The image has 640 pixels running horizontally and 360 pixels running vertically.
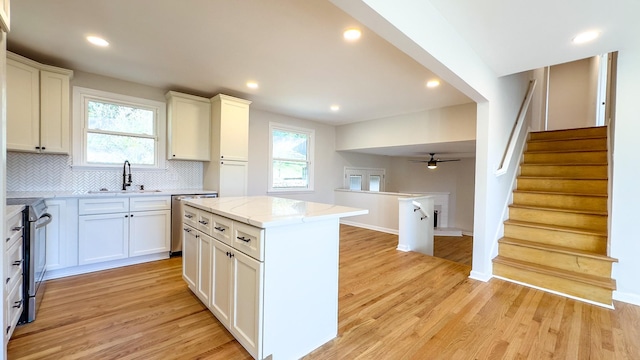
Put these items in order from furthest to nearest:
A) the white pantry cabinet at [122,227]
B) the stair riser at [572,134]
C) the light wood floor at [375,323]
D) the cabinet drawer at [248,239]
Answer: the stair riser at [572,134], the white pantry cabinet at [122,227], the light wood floor at [375,323], the cabinet drawer at [248,239]

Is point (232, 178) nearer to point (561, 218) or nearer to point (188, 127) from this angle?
point (188, 127)

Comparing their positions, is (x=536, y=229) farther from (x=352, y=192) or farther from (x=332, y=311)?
(x=352, y=192)

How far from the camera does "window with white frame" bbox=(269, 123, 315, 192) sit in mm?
5160

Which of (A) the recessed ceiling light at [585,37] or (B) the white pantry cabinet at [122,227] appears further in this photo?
(B) the white pantry cabinet at [122,227]

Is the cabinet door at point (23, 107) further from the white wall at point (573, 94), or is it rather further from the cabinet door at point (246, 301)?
the white wall at point (573, 94)

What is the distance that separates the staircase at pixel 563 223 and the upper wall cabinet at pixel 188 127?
4.15 m

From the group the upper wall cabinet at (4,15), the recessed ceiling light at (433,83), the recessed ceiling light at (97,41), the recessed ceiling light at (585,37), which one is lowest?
the upper wall cabinet at (4,15)

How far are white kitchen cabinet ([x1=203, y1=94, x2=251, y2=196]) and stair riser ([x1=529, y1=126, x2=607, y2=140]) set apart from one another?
4.72 metres

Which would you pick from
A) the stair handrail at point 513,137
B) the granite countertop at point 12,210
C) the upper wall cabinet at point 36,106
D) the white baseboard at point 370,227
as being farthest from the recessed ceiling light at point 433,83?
the upper wall cabinet at point 36,106

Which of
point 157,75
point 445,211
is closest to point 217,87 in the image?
point 157,75

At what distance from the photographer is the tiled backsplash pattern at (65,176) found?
2.85m

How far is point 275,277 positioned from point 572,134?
498cm

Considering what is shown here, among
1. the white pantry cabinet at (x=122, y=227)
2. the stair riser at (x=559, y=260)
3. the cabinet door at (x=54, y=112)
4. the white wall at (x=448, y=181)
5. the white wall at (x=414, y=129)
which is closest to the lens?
the stair riser at (x=559, y=260)

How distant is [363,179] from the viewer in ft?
23.0
